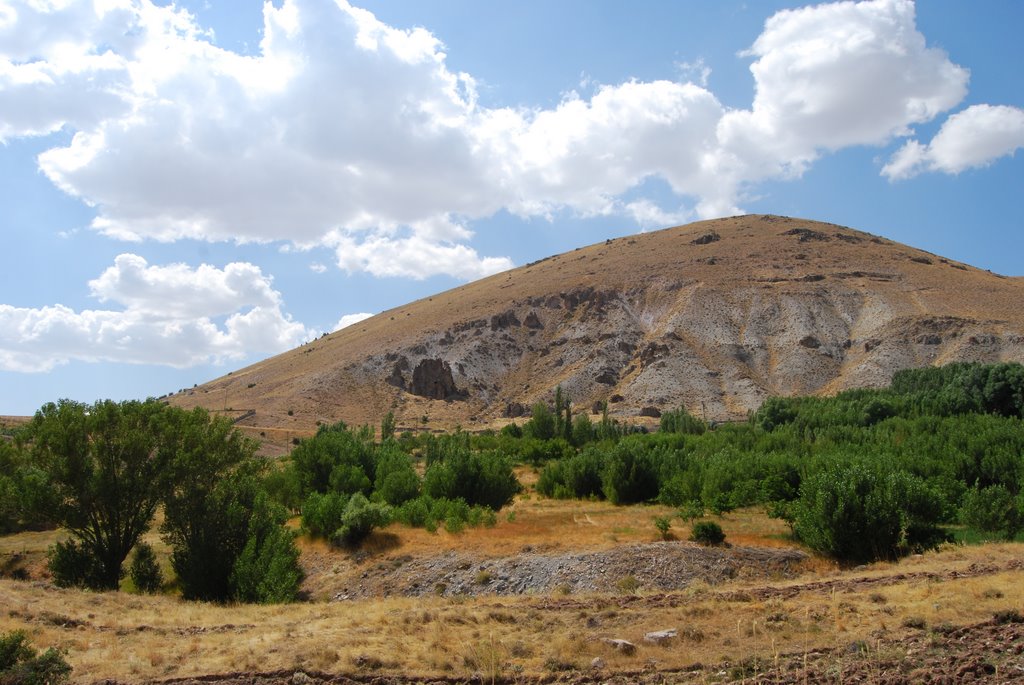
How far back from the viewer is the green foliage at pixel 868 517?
20.6 meters

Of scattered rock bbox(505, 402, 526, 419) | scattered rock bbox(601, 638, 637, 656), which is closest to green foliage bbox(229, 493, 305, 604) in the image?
scattered rock bbox(601, 638, 637, 656)

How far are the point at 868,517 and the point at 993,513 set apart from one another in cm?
628

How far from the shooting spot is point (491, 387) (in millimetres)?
95125

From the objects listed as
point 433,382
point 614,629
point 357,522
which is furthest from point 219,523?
point 433,382

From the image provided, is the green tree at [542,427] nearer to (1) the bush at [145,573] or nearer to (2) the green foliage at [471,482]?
(2) the green foliage at [471,482]

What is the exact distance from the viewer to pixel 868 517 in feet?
67.3

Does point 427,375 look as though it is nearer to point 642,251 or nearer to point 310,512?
point 642,251

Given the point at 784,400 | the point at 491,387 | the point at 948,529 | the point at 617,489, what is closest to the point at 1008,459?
the point at 948,529

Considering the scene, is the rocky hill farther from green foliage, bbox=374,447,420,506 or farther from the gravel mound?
the gravel mound

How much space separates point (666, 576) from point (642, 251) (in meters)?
108

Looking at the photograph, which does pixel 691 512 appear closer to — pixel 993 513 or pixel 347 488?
pixel 993 513

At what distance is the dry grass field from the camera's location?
10.2 meters

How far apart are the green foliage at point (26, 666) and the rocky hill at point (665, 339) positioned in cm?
6509

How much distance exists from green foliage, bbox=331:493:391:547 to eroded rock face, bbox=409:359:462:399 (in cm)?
6474
